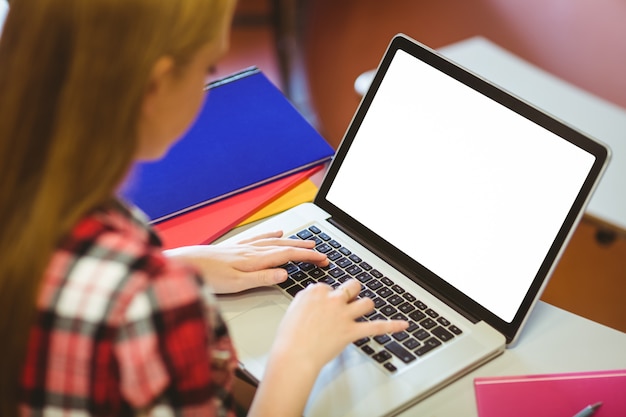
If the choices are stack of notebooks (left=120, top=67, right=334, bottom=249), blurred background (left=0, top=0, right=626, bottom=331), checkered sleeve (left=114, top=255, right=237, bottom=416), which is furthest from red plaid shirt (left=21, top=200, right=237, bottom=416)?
blurred background (left=0, top=0, right=626, bottom=331)

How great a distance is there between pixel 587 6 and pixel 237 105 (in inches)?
44.9

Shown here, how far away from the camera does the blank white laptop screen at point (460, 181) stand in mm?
909

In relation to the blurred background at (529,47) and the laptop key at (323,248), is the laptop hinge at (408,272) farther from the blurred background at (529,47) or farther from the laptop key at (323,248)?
the blurred background at (529,47)

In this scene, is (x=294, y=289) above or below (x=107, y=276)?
below

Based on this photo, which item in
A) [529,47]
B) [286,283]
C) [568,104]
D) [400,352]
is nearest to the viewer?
[400,352]

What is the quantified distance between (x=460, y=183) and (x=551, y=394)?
280 millimetres

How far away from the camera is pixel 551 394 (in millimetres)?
866

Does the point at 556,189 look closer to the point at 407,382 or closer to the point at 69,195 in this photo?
the point at 407,382

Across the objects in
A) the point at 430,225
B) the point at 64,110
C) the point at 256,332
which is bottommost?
the point at 256,332

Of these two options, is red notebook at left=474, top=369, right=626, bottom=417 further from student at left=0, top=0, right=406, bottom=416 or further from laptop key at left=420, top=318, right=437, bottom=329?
student at left=0, top=0, right=406, bottom=416

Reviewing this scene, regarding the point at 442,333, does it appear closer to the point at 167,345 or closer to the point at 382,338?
the point at 382,338

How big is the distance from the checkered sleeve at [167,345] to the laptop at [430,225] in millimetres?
217

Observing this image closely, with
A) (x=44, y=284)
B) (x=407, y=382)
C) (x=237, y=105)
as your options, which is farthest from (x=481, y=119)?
(x=44, y=284)

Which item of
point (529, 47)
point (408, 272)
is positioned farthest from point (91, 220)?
point (529, 47)
